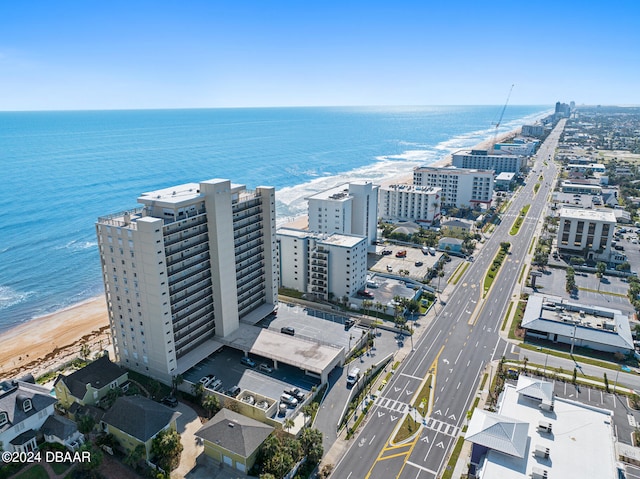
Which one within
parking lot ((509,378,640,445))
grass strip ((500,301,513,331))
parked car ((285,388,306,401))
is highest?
parked car ((285,388,306,401))

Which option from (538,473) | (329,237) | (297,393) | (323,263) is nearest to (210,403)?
(297,393)

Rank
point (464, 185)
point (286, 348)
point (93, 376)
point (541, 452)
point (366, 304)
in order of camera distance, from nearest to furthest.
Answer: point (541, 452), point (93, 376), point (286, 348), point (366, 304), point (464, 185)

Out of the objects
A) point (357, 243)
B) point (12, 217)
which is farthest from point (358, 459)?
point (12, 217)

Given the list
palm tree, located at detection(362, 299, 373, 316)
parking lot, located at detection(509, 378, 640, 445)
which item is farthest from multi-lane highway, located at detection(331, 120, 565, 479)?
palm tree, located at detection(362, 299, 373, 316)

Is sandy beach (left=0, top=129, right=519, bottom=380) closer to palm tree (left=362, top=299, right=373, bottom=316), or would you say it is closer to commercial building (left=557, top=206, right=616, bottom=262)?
palm tree (left=362, top=299, right=373, bottom=316)

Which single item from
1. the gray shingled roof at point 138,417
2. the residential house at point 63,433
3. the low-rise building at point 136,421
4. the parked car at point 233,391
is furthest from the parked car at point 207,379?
the residential house at point 63,433

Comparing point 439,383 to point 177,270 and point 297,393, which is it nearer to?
point 297,393
